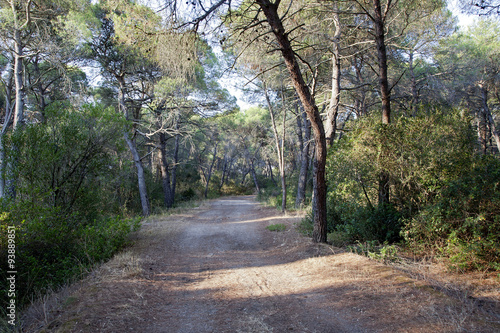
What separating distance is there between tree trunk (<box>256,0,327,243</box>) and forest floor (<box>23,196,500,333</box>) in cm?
58

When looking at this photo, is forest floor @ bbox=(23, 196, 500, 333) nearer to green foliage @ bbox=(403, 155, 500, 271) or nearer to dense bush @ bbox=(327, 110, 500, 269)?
green foliage @ bbox=(403, 155, 500, 271)

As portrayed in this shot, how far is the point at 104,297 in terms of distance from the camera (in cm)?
379

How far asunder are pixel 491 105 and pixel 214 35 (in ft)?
68.7

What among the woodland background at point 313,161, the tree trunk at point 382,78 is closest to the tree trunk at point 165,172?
the woodland background at point 313,161

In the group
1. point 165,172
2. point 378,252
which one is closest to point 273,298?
point 378,252

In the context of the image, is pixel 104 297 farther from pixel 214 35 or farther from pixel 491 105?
pixel 491 105

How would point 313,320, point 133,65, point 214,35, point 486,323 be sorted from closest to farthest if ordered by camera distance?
point 486,323
point 313,320
point 214,35
point 133,65

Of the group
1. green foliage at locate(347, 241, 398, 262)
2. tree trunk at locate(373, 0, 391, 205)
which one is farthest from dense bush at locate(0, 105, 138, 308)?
tree trunk at locate(373, 0, 391, 205)

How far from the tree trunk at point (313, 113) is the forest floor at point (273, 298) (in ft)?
1.90

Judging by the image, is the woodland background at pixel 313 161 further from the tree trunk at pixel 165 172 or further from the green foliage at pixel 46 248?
the tree trunk at pixel 165 172

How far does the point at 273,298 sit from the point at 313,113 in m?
3.58

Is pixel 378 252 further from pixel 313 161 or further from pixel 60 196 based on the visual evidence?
pixel 60 196

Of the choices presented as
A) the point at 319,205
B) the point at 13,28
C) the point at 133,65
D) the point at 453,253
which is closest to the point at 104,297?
the point at 319,205

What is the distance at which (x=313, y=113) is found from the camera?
5715mm
